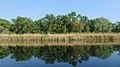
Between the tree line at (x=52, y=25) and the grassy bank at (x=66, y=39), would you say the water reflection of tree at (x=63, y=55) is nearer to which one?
the grassy bank at (x=66, y=39)

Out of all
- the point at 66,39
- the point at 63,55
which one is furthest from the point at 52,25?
the point at 63,55

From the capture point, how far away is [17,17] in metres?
51.5

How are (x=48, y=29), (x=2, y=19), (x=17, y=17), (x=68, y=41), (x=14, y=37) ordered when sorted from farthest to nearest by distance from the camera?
(x=2, y=19)
(x=17, y=17)
(x=48, y=29)
(x=14, y=37)
(x=68, y=41)

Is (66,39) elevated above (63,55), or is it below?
above

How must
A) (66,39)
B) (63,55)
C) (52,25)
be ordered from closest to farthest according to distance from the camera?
(63,55) < (66,39) < (52,25)

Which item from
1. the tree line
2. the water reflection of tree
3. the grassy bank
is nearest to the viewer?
the water reflection of tree

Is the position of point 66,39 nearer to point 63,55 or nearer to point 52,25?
point 63,55

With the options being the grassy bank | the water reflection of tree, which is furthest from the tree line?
the water reflection of tree

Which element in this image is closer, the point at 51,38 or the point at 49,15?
the point at 51,38

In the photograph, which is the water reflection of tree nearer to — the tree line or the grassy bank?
the grassy bank

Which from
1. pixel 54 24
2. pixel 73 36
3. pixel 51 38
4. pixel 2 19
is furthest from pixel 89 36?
pixel 2 19

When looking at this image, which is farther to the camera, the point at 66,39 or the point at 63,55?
the point at 66,39

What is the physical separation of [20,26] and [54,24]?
246 inches

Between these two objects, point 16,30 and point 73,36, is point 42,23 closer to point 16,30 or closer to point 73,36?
point 16,30
